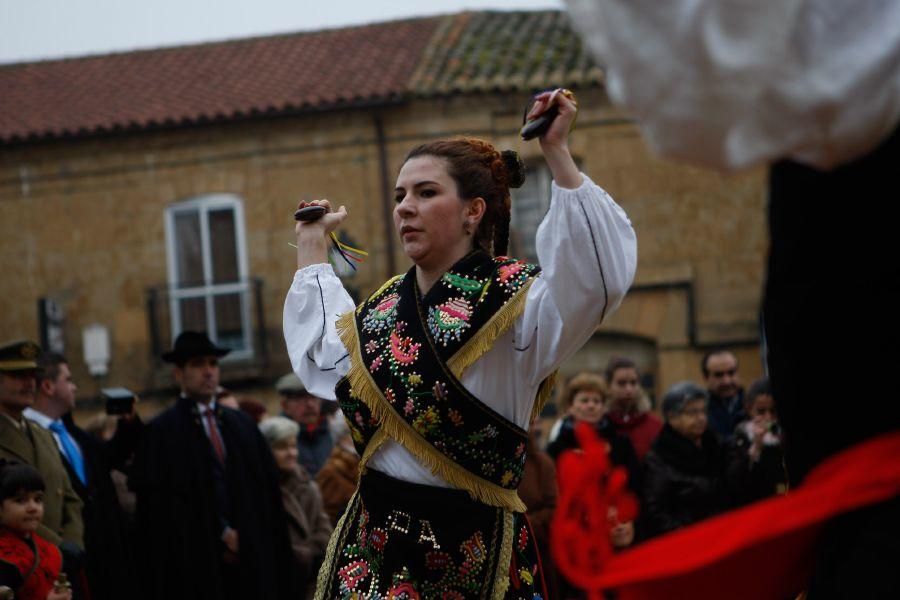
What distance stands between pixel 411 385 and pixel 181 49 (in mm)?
20463

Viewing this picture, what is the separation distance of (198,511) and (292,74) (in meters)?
13.7

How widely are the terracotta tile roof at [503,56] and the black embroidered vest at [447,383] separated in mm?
14542

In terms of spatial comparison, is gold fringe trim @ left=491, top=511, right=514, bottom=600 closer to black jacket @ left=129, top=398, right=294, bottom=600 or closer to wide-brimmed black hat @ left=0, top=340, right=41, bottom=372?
wide-brimmed black hat @ left=0, top=340, right=41, bottom=372

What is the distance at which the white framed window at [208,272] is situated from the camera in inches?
779

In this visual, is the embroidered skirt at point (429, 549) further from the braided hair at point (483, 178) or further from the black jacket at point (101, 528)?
the black jacket at point (101, 528)

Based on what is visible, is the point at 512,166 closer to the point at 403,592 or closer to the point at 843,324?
the point at 403,592

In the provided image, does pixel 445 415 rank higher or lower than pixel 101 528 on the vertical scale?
higher

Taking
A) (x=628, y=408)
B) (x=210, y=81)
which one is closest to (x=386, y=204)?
(x=210, y=81)

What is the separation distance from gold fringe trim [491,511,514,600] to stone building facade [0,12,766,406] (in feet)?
47.1

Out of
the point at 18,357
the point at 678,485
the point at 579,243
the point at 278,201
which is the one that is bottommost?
the point at 678,485

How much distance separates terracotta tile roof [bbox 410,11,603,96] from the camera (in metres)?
18.6

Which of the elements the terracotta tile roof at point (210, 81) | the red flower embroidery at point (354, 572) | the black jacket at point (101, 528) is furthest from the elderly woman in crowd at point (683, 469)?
the terracotta tile roof at point (210, 81)

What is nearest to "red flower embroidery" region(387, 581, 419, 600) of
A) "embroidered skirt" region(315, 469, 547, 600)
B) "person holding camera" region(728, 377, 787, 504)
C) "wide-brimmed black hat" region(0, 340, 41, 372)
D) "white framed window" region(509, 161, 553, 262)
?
"embroidered skirt" region(315, 469, 547, 600)

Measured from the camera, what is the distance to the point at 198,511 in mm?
7852
